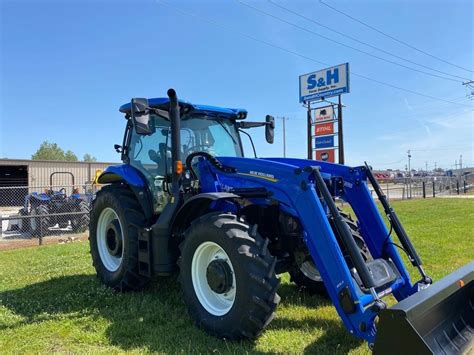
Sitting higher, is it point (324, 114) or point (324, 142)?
point (324, 114)

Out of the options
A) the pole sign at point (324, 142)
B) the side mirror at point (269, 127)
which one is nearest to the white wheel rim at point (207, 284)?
the side mirror at point (269, 127)

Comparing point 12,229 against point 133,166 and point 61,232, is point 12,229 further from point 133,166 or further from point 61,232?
point 133,166

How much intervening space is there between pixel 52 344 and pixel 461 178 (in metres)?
39.2

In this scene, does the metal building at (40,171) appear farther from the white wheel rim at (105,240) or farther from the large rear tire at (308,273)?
the large rear tire at (308,273)

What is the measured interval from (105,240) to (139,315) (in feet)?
5.65

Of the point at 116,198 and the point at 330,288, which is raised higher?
the point at 116,198

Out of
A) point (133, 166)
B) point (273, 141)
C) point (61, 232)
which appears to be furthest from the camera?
point (61, 232)

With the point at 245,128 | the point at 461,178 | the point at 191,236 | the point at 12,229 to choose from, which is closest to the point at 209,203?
the point at 191,236

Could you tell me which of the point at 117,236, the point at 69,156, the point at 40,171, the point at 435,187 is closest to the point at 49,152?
the point at 69,156

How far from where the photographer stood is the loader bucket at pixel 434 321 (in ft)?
8.86

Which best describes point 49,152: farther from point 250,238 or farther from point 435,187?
point 250,238

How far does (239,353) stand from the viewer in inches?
138

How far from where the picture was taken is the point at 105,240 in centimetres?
603

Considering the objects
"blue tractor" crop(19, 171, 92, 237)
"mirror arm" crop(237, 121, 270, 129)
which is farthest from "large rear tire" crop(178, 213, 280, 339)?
"blue tractor" crop(19, 171, 92, 237)
